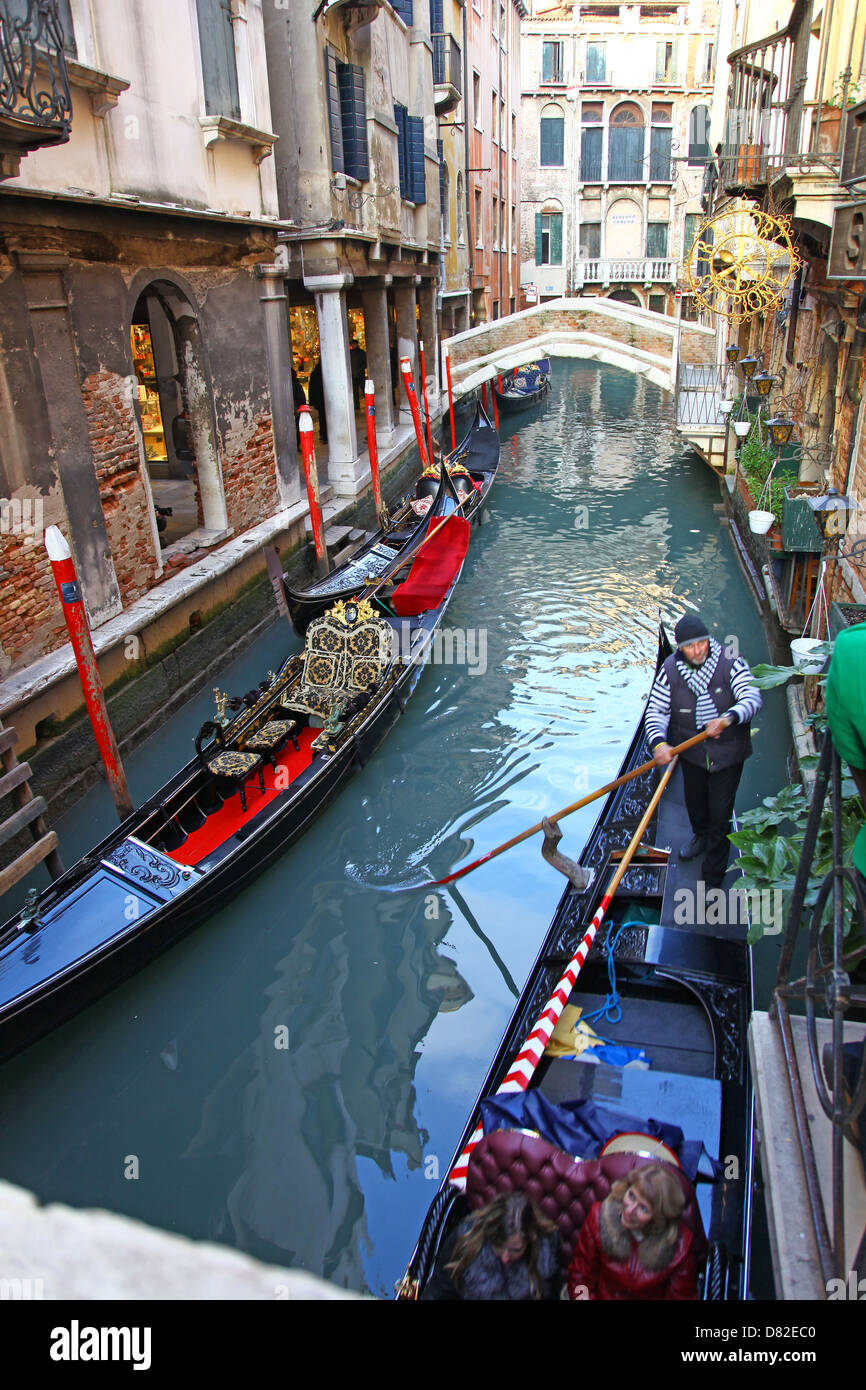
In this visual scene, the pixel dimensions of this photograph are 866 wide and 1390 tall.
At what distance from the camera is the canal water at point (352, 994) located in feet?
9.47

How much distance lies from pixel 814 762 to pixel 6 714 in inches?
132

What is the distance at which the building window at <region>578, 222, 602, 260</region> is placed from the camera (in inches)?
965

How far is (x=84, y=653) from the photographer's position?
402 centimetres

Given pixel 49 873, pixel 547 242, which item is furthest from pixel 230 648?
pixel 547 242

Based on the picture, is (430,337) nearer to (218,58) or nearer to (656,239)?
(218,58)

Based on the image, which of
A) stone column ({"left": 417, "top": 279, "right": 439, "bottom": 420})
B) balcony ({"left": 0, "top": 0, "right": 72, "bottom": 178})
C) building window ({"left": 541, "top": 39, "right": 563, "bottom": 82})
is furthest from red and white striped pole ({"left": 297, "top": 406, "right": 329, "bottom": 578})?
building window ({"left": 541, "top": 39, "right": 563, "bottom": 82})

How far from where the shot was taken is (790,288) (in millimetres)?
7293

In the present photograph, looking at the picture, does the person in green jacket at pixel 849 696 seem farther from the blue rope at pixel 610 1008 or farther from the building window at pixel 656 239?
the building window at pixel 656 239

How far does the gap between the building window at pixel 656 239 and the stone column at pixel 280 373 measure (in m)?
20.0

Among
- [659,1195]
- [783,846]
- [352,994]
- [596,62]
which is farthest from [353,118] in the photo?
[596,62]

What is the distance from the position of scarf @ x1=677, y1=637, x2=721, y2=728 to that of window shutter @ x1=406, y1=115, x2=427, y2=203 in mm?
9793

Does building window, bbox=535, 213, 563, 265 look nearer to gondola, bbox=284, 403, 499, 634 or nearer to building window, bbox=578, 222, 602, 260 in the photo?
building window, bbox=578, 222, 602, 260

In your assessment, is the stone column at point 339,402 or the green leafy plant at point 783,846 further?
the stone column at point 339,402

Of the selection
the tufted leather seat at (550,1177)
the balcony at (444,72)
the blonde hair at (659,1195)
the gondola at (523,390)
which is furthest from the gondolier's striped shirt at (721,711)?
the gondola at (523,390)
